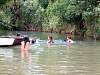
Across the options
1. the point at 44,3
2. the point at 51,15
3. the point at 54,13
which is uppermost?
the point at 44,3

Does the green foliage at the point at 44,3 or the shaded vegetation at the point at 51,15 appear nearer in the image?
the shaded vegetation at the point at 51,15

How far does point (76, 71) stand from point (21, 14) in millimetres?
59425

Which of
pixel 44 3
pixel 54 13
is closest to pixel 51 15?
pixel 54 13

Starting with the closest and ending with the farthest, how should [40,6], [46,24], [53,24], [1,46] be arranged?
[1,46]
[53,24]
[46,24]
[40,6]

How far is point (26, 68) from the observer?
15164mm

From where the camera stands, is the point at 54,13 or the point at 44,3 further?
the point at 44,3

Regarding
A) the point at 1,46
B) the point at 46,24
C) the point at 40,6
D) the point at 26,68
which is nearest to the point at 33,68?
the point at 26,68

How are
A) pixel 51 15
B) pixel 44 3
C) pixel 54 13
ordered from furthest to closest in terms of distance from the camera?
pixel 44 3 < pixel 51 15 < pixel 54 13

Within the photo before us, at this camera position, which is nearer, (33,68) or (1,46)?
(33,68)

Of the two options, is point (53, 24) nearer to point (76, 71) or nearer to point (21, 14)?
point (21, 14)

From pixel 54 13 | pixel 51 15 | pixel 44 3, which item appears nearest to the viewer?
pixel 54 13

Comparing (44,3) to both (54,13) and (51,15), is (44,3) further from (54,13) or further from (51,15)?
(54,13)

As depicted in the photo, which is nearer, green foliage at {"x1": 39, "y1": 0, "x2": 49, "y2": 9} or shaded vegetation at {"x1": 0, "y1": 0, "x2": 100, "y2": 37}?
shaded vegetation at {"x1": 0, "y1": 0, "x2": 100, "y2": 37}

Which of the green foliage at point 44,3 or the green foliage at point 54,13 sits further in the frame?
the green foliage at point 44,3
